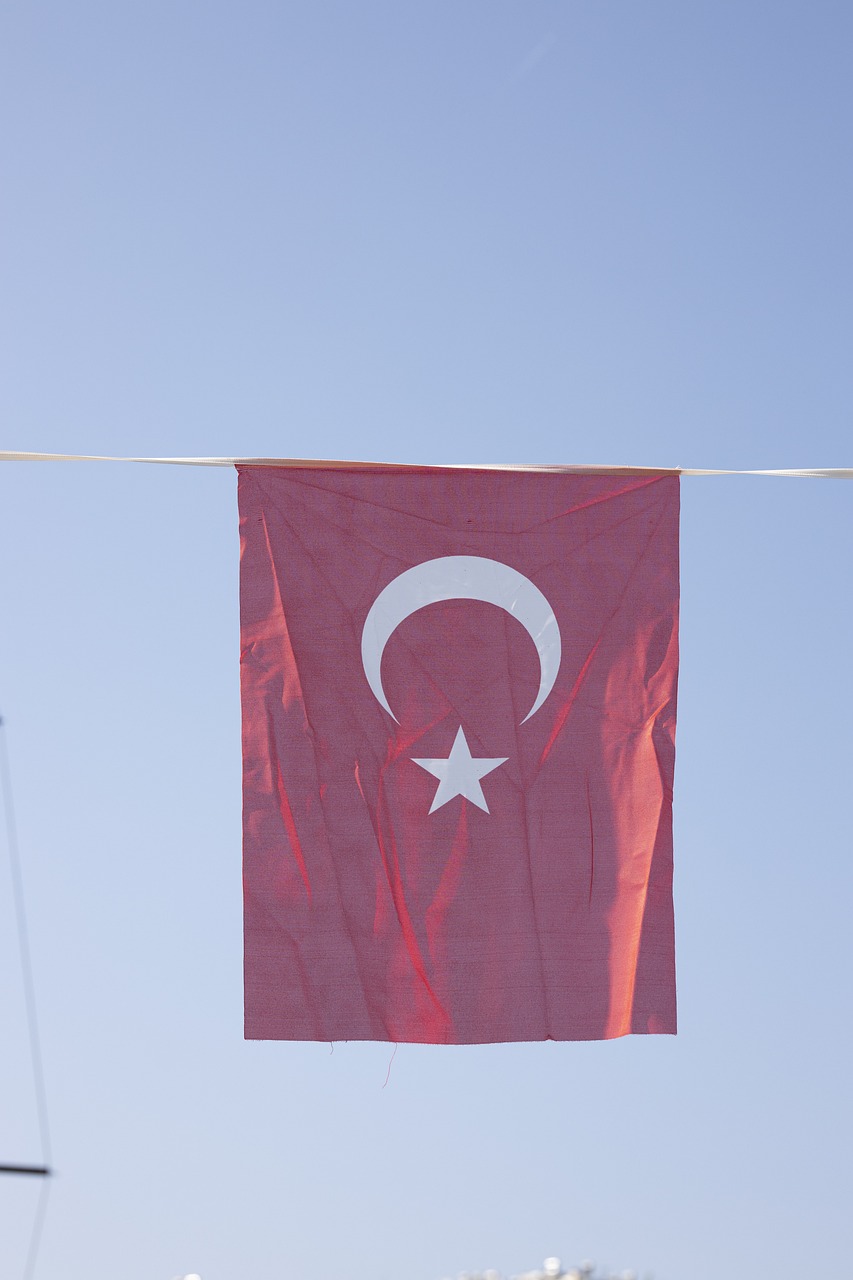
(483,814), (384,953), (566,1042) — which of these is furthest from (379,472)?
(566,1042)

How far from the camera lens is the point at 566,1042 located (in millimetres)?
14398

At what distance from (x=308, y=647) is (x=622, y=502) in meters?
3.07

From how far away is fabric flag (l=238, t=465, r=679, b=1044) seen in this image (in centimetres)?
1434

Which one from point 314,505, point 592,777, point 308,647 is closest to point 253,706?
point 308,647

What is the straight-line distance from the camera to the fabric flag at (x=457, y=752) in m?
14.3

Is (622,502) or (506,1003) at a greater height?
(622,502)

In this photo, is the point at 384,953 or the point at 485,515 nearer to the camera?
the point at 384,953

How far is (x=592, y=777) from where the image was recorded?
14.8 m

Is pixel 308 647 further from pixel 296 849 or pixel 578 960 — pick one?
pixel 578 960

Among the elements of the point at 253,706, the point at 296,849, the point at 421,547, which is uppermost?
the point at 421,547

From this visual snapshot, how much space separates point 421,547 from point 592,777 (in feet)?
8.11

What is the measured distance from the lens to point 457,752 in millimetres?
14773

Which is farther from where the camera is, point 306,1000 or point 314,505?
point 314,505

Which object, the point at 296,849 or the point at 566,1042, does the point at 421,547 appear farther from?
the point at 566,1042
